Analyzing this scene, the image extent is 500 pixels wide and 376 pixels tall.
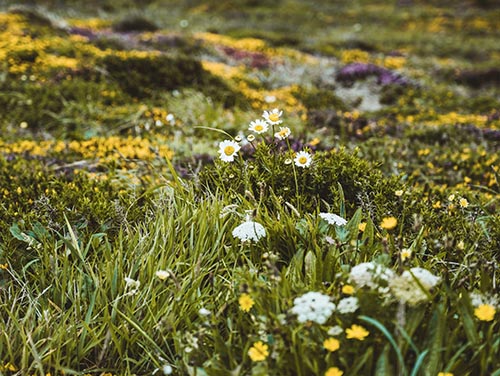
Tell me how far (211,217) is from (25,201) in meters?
1.67

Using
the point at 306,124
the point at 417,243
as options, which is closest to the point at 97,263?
the point at 417,243

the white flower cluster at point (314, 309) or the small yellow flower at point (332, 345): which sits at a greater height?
the white flower cluster at point (314, 309)

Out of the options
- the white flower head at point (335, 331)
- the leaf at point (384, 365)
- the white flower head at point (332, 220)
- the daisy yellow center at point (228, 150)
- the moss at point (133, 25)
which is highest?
the daisy yellow center at point (228, 150)

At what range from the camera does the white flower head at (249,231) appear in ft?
8.33

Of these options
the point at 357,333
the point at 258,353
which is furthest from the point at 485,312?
the point at 258,353

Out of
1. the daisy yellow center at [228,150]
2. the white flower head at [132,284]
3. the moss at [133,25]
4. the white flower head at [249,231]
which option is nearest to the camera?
the white flower head at [132,284]

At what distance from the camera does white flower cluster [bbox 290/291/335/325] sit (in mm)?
1831

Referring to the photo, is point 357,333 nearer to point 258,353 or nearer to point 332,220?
point 258,353

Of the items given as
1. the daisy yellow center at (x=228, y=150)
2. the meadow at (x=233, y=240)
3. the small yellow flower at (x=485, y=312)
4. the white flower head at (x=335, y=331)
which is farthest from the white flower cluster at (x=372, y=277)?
the daisy yellow center at (x=228, y=150)

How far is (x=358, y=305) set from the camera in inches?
75.3

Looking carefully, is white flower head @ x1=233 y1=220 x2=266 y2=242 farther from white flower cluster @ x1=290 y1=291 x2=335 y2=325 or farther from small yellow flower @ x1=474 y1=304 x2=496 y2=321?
small yellow flower @ x1=474 y1=304 x2=496 y2=321

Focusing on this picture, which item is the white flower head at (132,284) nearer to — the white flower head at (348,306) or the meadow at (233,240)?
the meadow at (233,240)

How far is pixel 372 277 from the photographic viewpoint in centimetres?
198

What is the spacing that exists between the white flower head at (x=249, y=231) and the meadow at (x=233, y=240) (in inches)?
0.7
